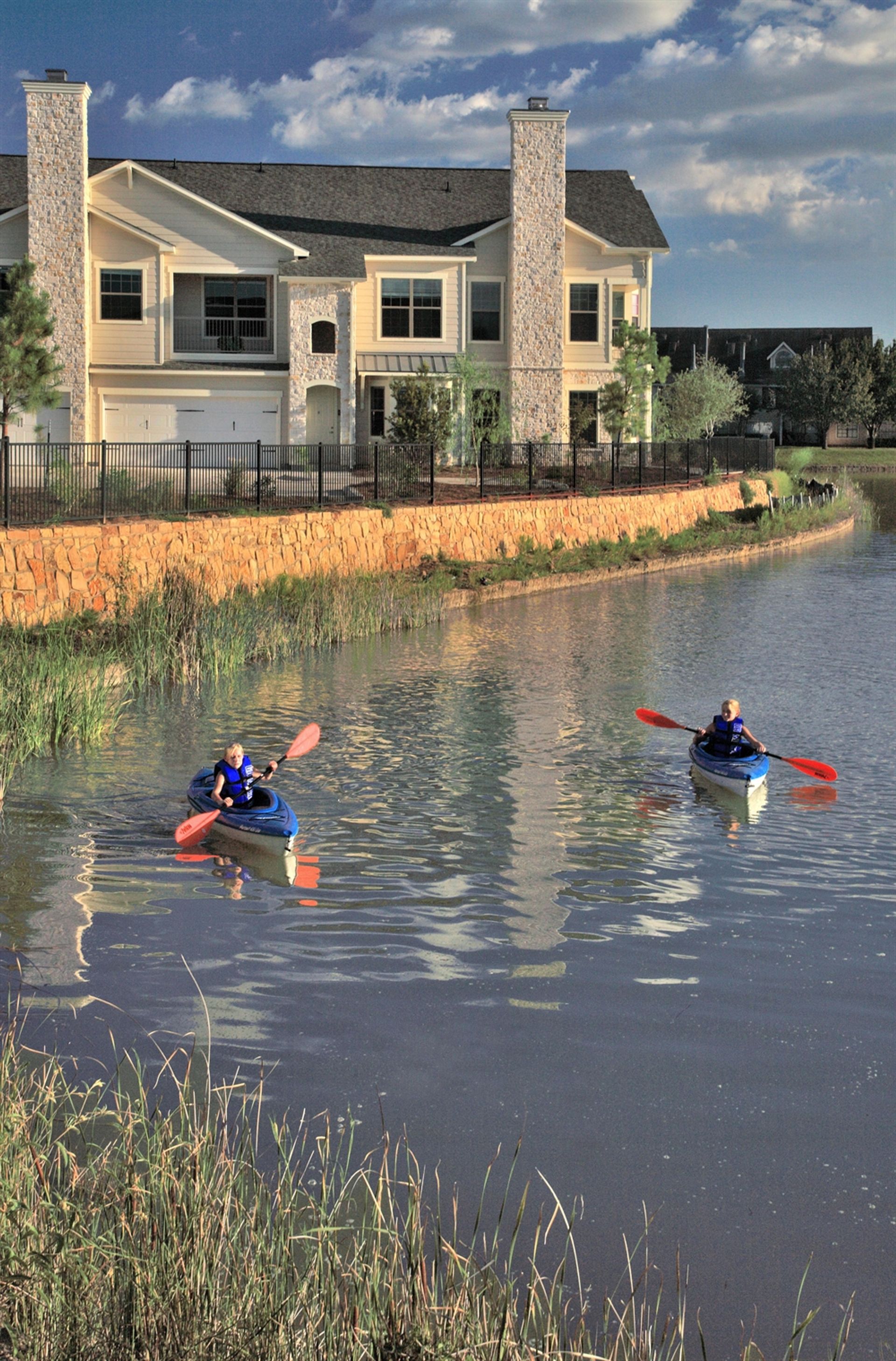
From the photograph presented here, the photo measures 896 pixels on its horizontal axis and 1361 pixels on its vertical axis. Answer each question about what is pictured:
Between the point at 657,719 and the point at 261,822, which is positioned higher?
the point at 657,719

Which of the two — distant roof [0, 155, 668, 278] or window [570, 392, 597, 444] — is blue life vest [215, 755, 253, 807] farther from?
window [570, 392, 597, 444]

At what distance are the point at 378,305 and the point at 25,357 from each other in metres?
16.8

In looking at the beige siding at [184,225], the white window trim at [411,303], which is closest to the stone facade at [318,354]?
the beige siding at [184,225]

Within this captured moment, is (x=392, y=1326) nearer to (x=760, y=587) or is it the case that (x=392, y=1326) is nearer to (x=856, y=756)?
(x=856, y=756)

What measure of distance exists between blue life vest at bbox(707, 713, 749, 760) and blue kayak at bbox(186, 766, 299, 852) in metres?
4.56

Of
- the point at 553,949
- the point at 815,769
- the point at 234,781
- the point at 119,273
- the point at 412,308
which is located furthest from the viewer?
the point at 412,308

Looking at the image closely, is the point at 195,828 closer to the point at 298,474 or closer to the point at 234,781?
the point at 234,781

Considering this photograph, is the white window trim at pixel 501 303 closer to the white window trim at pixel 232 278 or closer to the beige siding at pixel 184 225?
the white window trim at pixel 232 278

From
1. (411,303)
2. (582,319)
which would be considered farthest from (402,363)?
(582,319)

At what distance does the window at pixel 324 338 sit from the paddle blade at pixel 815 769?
36.3 m

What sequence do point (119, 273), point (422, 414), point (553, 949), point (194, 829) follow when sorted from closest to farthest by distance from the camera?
point (553, 949) → point (194, 829) → point (422, 414) → point (119, 273)

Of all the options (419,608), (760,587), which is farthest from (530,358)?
(419,608)

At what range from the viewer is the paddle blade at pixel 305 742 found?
1577 cm

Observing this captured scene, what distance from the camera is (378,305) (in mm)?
51688
